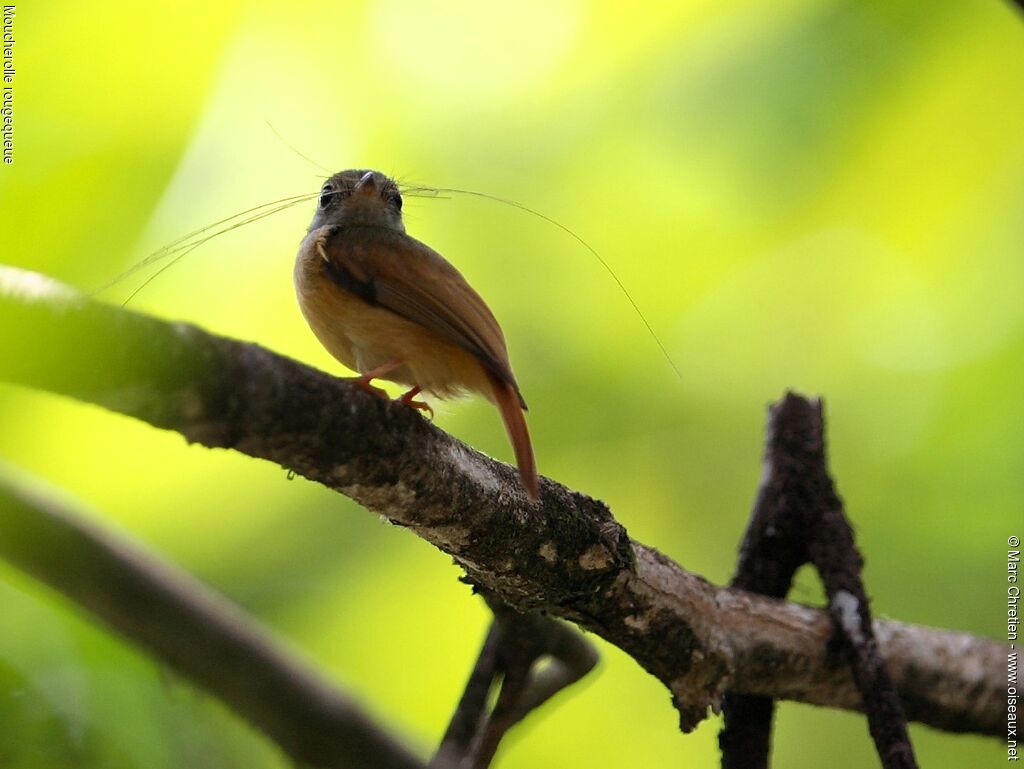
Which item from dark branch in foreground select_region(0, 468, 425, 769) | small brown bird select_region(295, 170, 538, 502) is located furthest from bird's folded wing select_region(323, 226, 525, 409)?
dark branch in foreground select_region(0, 468, 425, 769)

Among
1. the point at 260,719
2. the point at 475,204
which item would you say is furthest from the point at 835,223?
the point at 260,719

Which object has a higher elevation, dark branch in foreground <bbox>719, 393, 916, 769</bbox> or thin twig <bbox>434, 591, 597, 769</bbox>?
dark branch in foreground <bbox>719, 393, 916, 769</bbox>

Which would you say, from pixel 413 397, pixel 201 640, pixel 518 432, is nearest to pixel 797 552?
pixel 518 432

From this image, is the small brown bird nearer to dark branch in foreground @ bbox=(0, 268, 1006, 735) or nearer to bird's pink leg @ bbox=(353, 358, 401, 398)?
bird's pink leg @ bbox=(353, 358, 401, 398)

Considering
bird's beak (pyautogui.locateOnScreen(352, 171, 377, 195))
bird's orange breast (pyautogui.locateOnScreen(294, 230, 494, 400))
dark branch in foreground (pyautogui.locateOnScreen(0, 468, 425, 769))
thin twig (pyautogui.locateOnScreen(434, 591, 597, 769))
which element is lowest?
dark branch in foreground (pyautogui.locateOnScreen(0, 468, 425, 769))

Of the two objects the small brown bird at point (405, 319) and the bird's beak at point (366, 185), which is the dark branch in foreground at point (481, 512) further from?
the bird's beak at point (366, 185)

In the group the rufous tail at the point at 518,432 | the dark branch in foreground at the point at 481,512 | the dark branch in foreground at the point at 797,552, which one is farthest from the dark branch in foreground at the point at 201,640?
the dark branch in foreground at the point at 797,552

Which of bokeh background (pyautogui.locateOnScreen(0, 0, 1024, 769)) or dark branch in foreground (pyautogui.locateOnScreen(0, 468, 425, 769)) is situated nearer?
dark branch in foreground (pyautogui.locateOnScreen(0, 468, 425, 769))
